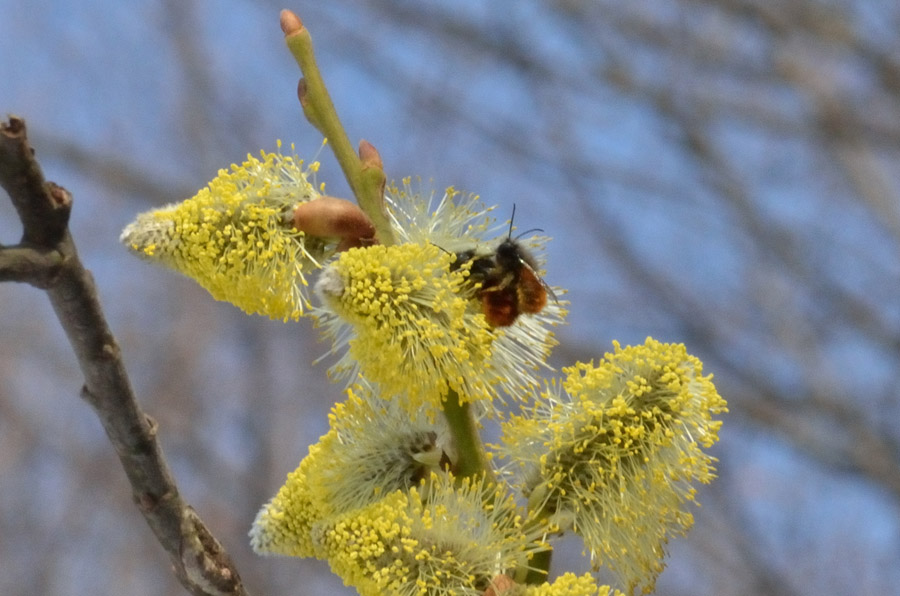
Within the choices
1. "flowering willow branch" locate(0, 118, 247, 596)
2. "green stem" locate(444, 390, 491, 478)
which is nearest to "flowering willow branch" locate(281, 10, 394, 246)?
"green stem" locate(444, 390, 491, 478)

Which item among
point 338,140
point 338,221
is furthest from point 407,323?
point 338,140

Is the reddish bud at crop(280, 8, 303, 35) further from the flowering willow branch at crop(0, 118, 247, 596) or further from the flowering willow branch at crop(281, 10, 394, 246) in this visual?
the flowering willow branch at crop(0, 118, 247, 596)

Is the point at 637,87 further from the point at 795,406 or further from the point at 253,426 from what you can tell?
the point at 253,426

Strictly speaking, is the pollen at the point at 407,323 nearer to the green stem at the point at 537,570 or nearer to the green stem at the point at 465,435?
the green stem at the point at 465,435

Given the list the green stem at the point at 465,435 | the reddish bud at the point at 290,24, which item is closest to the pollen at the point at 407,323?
the green stem at the point at 465,435

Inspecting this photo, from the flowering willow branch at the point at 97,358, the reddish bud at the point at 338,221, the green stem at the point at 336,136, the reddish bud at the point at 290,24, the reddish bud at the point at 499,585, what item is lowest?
the flowering willow branch at the point at 97,358

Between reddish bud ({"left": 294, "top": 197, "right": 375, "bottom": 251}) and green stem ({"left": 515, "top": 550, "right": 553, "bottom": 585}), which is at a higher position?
reddish bud ({"left": 294, "top": 197, "right": 375, "bottom": 251})
